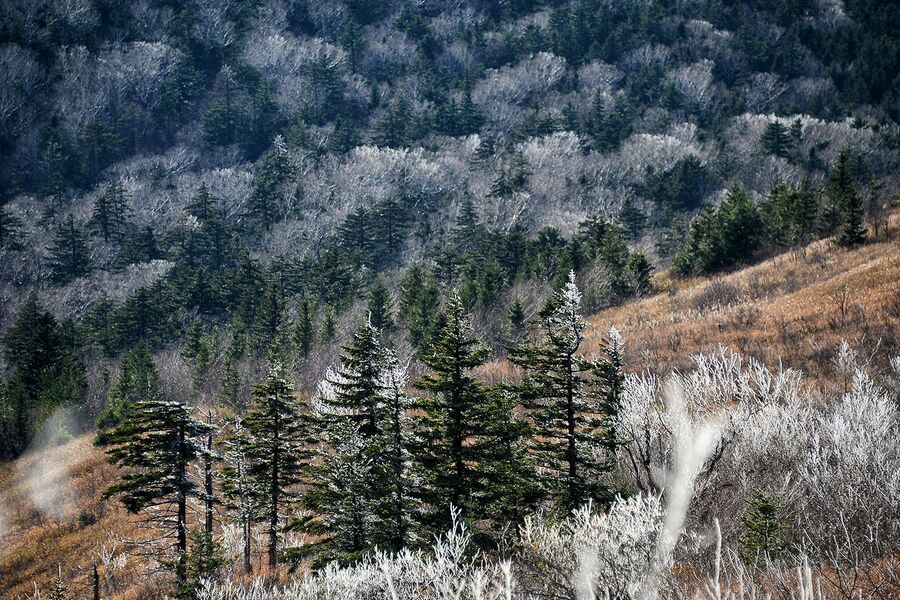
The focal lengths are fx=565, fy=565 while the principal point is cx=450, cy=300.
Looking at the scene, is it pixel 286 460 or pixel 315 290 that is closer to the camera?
pixel 286 460

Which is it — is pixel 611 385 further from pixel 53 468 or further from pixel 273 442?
pixel 53 468

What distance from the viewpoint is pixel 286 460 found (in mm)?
23188

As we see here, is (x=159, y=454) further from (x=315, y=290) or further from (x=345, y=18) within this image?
(x=345, y=18)

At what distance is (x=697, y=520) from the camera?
15180mm

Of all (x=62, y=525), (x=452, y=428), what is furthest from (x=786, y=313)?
(x=62, y=525)

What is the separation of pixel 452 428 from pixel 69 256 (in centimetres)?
10038

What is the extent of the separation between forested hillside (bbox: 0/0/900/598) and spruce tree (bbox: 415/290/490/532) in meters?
0.10

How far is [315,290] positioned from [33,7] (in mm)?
149532

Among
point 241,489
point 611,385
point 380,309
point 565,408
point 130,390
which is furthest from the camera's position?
point 380,309

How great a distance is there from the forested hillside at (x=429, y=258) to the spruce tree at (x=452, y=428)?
10 cm

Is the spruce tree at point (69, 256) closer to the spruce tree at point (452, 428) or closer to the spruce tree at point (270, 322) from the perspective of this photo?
the spruce tree at point (270, 322)

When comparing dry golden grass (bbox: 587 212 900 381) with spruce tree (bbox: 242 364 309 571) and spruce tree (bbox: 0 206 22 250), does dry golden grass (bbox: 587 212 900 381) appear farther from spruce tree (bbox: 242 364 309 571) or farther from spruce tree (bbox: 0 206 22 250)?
spruce tree (bbox: 0 206 22 250)

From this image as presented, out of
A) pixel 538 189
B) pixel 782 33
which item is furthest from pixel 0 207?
pixel 782 33

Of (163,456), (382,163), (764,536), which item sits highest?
(764,536)
